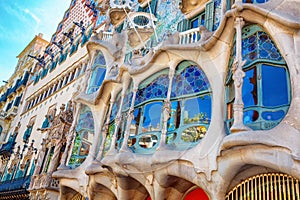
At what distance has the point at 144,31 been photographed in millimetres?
13000

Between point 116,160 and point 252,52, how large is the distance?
203 inches

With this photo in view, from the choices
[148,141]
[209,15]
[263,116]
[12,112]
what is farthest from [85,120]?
[12,112]

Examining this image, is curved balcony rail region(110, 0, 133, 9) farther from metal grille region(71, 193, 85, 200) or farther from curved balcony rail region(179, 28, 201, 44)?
metal grille region(71, 193, 85, 200)

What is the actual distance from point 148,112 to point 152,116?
251 mm

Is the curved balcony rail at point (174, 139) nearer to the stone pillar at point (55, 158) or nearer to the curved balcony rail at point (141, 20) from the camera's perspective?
the curved balcony rail at point (141, 20)

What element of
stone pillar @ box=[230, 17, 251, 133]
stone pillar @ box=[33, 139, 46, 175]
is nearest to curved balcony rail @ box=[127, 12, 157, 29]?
stone pillar @ box=[230, 17, 251, 133]

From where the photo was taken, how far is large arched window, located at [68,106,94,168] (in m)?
12.8

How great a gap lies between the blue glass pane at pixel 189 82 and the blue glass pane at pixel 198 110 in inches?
13.0

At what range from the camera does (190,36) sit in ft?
33.0

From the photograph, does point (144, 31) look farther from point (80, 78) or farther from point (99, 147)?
point (80, 78)

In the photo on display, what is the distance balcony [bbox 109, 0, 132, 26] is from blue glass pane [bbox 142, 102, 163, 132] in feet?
23.8

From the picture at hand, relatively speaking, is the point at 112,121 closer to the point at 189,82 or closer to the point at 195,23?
the point at 189,82

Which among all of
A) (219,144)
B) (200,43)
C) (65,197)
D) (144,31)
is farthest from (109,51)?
(219,144)

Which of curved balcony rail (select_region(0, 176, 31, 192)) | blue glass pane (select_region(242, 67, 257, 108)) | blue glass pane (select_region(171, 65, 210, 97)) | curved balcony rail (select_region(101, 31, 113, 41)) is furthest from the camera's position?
Answer: curved balcony rail (select_region(0, 176, 31, 192))
